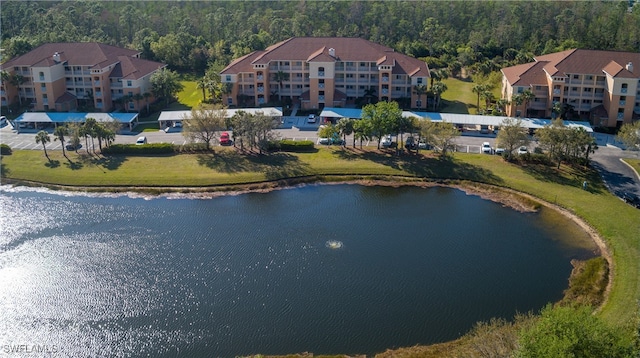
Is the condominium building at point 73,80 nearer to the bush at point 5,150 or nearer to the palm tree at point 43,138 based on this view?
the bush at point 5,150

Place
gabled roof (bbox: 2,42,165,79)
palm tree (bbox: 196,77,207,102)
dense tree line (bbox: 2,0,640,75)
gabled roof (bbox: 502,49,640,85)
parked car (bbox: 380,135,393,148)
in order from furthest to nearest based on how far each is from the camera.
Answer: dense tree line (bbox: 2,0,640,75)
palm tree (bbox: 196,77,207,102)
gabled roof (bbox: 2,42,165,79)
gabled roof (bbox: 502,49,640,85)
parked car (bbox: 380,135,393,148)

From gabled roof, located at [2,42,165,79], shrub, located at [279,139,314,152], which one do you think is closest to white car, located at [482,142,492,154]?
shrub, located at [279,139,314,152]

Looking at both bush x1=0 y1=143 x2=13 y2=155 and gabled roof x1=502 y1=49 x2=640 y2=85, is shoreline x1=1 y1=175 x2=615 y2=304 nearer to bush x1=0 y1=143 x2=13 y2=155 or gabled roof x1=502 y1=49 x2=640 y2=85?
bush x1=0 y1=143 x2=13 y2=155

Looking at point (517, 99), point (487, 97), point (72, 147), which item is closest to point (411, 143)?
point (517, 99)

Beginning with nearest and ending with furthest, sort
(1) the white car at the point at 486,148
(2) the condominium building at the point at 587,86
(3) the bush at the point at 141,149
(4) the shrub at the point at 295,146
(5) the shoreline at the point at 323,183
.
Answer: (5) the shoreline at the point at 323,183, (1) the white car at the point at 486,148, (3) the bush at the point at 141,149, (4) the shrub at the point at 295,146, (2) the condominium building at the point at 587,86

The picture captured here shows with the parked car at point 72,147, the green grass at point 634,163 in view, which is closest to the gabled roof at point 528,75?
the green grass at point 634,163

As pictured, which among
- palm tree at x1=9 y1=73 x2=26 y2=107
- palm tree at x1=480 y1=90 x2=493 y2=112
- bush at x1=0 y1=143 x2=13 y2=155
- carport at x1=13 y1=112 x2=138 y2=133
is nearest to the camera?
bush at x1=0 y1=143 x2=13 y2=155
